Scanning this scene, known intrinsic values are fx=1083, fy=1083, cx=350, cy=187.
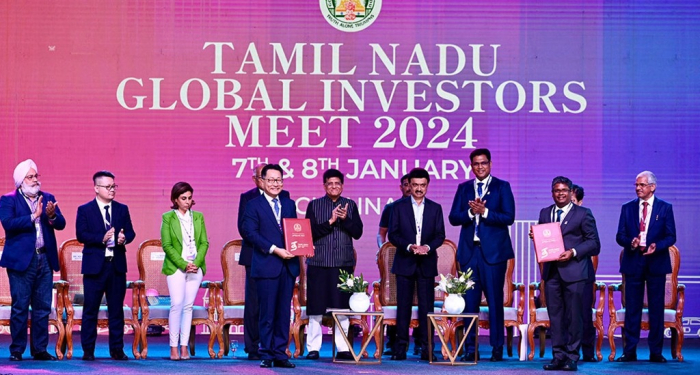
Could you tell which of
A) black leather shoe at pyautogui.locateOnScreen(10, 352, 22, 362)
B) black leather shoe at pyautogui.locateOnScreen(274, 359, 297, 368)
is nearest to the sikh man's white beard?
black leather shoe at pyautogui.locateOnScreen(10, 352, 22, 362)

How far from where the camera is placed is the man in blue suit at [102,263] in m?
8.02

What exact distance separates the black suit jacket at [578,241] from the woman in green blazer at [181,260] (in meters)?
2.66

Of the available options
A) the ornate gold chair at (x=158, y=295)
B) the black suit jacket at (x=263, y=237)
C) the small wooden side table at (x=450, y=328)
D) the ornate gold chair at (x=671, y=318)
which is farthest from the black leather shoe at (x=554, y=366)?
the ornate gold chair at (x=158, y=295)

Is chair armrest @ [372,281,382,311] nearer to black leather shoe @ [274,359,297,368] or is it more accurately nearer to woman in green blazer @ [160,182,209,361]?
black leather shoe @ [274,359,297,368]

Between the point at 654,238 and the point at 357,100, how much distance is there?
9.72ft

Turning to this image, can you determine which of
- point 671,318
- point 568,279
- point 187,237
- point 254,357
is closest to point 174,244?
point 187,237

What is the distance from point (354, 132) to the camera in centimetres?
986

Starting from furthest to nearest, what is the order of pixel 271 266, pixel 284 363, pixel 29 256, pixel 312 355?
1. pixel 312 355
2. pixel 29 256
3. pixel 271 266
4. pixel 284 363

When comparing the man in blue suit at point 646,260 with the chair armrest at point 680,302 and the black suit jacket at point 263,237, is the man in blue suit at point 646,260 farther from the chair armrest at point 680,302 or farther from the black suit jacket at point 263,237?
the black suit jacket at point 263,237

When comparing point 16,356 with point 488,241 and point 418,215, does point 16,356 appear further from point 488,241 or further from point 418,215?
point 488,241

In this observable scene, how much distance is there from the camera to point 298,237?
766 centimetres

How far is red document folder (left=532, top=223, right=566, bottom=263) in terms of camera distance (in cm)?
754

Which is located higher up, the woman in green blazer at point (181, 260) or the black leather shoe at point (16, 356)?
the woman in green blazer at point (181, 260)

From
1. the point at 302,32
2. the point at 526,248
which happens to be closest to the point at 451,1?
the point at 302,32
